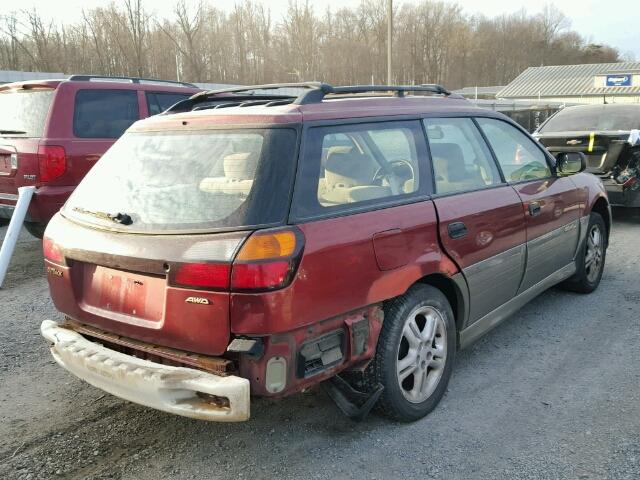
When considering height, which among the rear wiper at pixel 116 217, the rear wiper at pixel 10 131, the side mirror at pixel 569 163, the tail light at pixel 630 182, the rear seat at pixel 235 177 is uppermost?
the rear wiper at pixel 10 131

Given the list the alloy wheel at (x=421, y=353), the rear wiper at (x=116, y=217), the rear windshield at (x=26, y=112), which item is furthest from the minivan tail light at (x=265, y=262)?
the rear windshield at (x=26, y=112)

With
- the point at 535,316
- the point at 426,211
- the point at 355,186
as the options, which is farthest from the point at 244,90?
the point at 535,316

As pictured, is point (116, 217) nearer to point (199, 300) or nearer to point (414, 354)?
point (199, 300)

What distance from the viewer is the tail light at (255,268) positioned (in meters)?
2.41

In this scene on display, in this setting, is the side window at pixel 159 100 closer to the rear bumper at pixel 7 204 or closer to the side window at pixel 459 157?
the rear bumper at pixel 7 204

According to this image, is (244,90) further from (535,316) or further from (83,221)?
(535,316)

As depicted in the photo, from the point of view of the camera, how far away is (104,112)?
22.2 ft

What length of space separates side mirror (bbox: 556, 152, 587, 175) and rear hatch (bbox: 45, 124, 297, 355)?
9.19 feet

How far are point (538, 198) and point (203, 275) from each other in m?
2.72

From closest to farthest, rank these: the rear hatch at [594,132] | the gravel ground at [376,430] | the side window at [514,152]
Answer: the gravel ground at [376,430], the side window at [514,152], the rear hatch at [594,132]

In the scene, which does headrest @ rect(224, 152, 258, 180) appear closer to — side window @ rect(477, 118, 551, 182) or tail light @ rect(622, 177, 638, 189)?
side window @ rect(477, 118, 551, 182)

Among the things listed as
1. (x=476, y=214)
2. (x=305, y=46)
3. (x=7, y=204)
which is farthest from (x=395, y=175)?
(x=305, y=46)

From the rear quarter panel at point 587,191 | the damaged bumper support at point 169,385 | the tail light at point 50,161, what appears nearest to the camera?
the damaged bumper support at point 169,385

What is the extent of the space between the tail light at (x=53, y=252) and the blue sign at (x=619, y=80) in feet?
198
